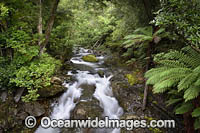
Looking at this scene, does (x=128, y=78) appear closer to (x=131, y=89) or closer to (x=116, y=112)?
(x=131, y=89)

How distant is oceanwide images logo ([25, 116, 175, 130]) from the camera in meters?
3.78

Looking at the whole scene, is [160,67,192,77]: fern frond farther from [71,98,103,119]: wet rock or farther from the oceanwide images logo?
[71,98,103,119]: wet rock

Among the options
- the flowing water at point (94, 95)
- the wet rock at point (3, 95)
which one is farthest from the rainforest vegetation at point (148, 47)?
the flowing water at point (94, 95)

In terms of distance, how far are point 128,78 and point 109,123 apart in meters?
2.57

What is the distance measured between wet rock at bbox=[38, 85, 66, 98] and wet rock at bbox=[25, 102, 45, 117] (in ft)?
1.50

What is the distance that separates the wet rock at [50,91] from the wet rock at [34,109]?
46 centimetres

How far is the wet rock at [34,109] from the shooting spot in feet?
13.2

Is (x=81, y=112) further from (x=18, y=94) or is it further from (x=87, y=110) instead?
(x=18, y=94)

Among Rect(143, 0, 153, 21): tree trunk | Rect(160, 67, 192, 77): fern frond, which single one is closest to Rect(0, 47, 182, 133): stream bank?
Rect(160, 67, 192, 77): fern frond

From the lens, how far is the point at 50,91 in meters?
4.82

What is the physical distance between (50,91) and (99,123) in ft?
7.44

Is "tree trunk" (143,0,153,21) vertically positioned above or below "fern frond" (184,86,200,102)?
above

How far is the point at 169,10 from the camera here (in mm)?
1948

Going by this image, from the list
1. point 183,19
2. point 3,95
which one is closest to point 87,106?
point 3,95
